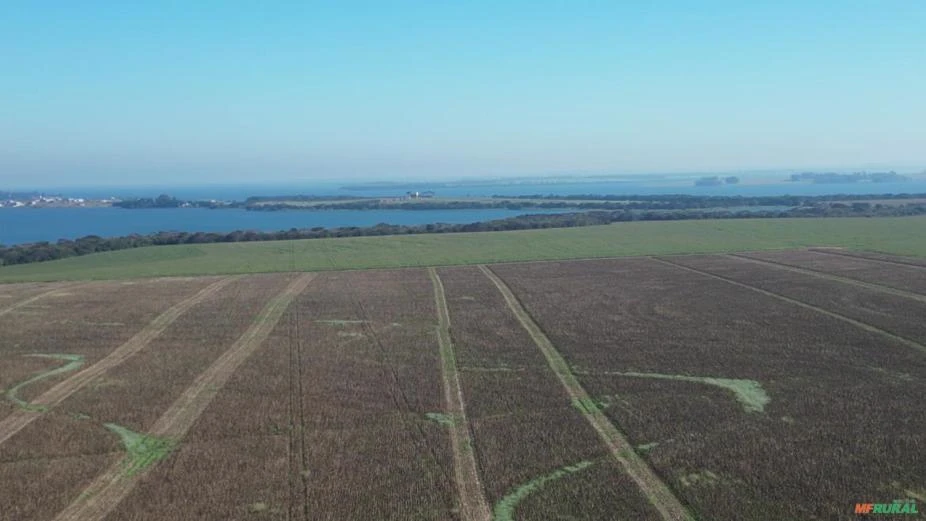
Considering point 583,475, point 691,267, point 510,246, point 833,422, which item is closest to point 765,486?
point 583,475

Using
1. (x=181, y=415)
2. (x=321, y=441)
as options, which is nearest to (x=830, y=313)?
(x=321, y=441)

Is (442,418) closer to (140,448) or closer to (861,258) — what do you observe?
(140,448)

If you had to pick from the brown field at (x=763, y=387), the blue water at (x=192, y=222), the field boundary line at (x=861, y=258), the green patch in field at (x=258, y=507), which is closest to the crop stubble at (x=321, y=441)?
the green patch in field at (x=258, y=507)

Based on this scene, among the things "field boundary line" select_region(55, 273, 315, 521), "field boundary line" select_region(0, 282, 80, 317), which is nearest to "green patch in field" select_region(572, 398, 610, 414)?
"field boundary line" select_region(55, 273, 315, 521)

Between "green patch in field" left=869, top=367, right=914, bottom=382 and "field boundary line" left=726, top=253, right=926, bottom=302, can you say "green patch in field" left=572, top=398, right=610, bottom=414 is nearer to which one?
"green patch in field" left=869, top=367, right=914, bottom=382

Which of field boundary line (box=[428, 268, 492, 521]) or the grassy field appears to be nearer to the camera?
field boundary line (box=[428, 268, 492, 521])
